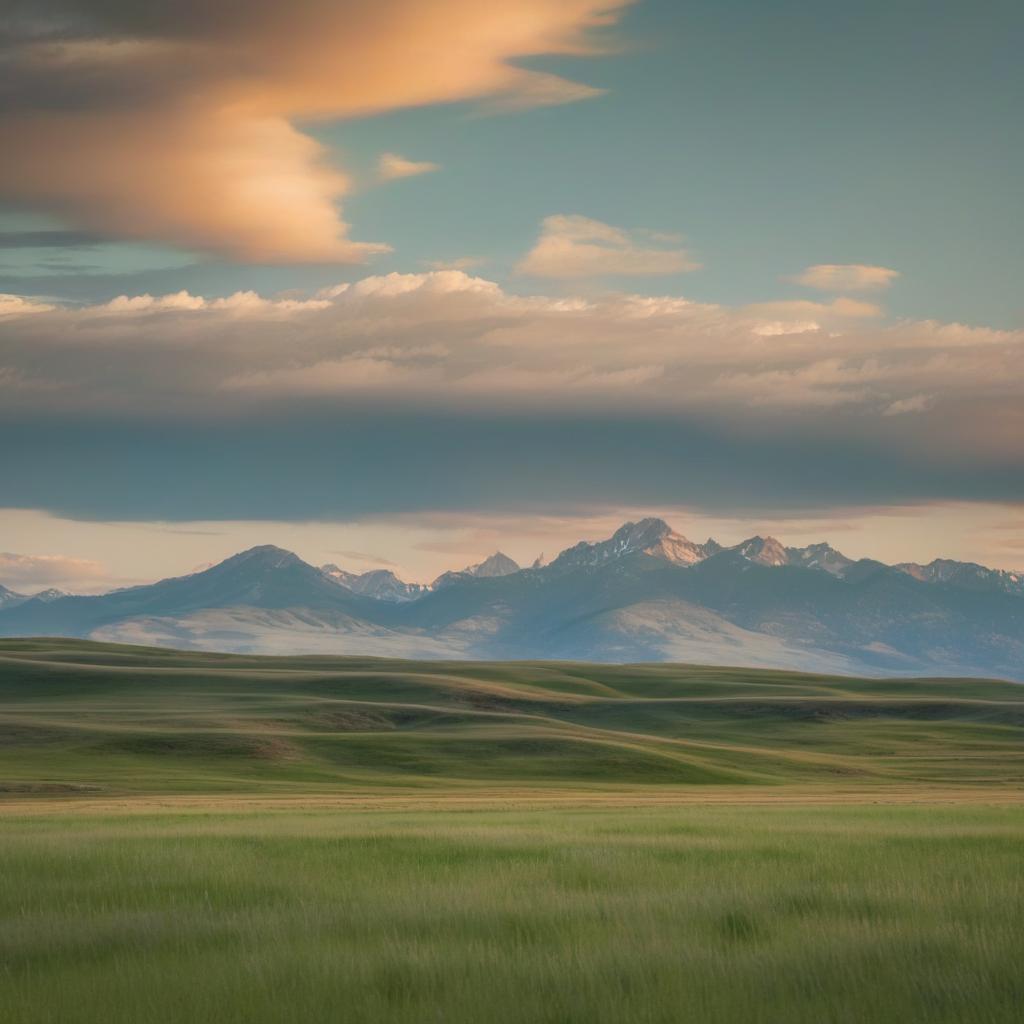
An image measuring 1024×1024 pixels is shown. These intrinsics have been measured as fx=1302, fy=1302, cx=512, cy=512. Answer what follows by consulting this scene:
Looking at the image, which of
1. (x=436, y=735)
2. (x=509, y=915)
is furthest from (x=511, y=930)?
(x=436, y=735)

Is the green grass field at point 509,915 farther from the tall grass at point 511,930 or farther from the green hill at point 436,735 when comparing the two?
the green hill at point 436,735

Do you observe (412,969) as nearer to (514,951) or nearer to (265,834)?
(514,951)

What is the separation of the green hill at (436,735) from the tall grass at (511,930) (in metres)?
53.5

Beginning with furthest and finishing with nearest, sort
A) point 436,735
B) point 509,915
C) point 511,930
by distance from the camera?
point 436,735 → point 509,915 → point 511,930

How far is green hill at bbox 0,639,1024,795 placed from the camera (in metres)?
94.3

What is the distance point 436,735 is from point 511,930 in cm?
9882

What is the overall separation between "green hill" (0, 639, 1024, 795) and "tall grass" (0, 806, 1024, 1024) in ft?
176

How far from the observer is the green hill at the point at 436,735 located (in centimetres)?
9431

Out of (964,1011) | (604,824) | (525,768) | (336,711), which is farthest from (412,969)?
(336,711)

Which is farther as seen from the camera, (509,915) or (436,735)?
(436,735)

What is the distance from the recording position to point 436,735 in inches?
4496

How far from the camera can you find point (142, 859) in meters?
24.9

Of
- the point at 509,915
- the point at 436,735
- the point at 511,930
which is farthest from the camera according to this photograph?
the point at 436,735

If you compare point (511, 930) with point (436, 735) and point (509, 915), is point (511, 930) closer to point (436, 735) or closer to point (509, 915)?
point (509, 915)
